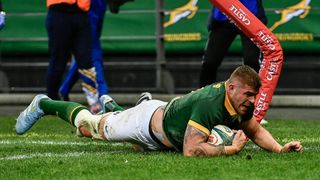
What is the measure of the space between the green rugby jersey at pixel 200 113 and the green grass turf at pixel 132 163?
0.20 metres

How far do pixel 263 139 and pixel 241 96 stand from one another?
642 mm

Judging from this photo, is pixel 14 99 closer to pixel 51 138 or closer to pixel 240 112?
pixel 51 138

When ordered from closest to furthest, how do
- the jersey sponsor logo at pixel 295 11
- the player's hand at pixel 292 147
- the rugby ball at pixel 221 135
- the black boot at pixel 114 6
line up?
1. the rugby ball at pixel 221 135
2. the player's hand at pixel 292 147
3. the jersey sponsor logo at pixel 295 11
4. the black boot at pixel 114 6

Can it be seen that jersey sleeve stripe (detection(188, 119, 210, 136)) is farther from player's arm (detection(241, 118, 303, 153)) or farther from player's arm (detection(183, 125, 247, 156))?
player's arm (detection(241, 118, 303, 153))

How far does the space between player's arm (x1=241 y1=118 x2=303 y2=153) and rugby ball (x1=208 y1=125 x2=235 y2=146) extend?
152mm

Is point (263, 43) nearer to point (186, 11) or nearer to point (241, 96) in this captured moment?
point (241, 96)

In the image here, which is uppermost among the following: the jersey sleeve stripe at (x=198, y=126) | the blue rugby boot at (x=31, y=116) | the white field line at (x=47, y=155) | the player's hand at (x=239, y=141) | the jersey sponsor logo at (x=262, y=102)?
the jersey sleeve stripe at (x=198, y=126)

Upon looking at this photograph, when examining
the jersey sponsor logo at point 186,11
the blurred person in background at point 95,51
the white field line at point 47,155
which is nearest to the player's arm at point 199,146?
the white field line at point 47,155

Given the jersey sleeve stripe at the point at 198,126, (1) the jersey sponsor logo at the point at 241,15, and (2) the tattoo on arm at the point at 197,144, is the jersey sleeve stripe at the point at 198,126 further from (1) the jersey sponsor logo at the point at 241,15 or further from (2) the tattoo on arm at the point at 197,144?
(1) the jersey sponsor logo at the point at 241,15

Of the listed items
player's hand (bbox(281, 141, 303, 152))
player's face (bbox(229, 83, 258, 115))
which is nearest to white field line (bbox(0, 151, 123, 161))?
player's face (bbox(229, 83, 258, 115))

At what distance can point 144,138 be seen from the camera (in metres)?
7.26

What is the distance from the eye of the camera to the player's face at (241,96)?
6.66m

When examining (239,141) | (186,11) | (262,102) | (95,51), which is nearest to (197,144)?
(239,141)

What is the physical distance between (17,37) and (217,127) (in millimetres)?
9169
